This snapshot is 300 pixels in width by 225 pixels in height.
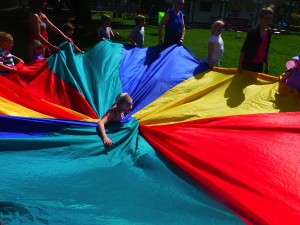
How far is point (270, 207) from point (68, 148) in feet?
5.28

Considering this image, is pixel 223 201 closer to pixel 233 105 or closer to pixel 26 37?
pixel 233 105

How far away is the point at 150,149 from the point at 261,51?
2175mm

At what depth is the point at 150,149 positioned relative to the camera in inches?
117

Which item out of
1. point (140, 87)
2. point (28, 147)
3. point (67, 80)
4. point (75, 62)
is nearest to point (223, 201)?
point (28, 147)

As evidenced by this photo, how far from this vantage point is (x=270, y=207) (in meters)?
2.32

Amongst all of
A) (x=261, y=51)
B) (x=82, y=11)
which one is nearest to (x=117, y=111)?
(x=261, y=51)

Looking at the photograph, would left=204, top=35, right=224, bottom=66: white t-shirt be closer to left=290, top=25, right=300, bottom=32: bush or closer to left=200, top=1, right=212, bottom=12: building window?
left=290, top=25, right=300, bottom=32: bush

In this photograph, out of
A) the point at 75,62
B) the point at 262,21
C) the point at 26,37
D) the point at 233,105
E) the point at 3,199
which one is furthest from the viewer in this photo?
the point at 26,37

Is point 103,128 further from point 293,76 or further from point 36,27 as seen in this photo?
point 36,27

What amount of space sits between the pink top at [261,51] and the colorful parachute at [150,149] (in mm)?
366

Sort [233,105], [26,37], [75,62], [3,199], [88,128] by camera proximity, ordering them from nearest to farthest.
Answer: [3,199] → [88,128] → [233,105] → [75,62] → [26,37]

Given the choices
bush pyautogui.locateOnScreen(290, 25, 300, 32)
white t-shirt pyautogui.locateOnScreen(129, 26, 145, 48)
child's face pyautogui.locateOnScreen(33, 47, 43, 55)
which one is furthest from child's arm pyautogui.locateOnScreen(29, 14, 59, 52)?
bush pyautogui.locateOnScreen(290, 25, 300, 32)

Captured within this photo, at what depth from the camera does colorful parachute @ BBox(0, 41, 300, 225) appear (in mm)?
2307

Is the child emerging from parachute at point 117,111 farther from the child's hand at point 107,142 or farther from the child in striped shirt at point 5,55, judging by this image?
the child in striped shirt at point 5,55
